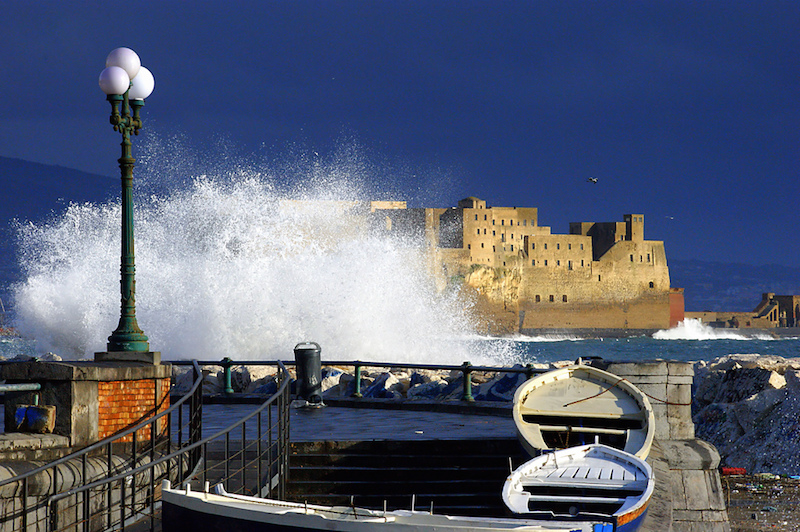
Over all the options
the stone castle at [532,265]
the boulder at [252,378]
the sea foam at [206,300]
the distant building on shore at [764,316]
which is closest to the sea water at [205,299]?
the sea foam at [206,300]

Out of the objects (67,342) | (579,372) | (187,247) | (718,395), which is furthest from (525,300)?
(579,372)

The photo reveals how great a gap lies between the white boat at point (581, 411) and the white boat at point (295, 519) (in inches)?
137

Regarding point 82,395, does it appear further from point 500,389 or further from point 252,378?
point 252,378

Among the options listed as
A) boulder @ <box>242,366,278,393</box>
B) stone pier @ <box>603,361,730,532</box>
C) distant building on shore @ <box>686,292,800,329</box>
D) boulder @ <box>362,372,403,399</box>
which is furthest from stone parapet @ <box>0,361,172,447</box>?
distant building on shore @ <box>686,292,800,329</box>

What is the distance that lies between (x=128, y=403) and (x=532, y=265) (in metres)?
97.6

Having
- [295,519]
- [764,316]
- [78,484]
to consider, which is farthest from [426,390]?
[764,316]

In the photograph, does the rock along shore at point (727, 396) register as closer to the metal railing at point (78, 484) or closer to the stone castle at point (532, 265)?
the metal railing at point (78, 484)

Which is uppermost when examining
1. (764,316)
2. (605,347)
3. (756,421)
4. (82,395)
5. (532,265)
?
(532,265)

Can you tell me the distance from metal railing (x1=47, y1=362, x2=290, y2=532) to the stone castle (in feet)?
→ 295

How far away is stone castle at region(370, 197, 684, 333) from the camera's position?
3964 inches

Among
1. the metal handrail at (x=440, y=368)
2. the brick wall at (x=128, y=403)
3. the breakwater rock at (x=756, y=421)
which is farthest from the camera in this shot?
the breakwater rock at (x=756, y=421)

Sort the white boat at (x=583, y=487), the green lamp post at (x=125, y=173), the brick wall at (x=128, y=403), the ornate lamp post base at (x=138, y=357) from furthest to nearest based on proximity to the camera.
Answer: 1. the green lamp post at (x=125, y=173)
2. the ornate lamp post base at (x=138, y=357)
3. the brick wall at (x=128, y=403)
4. the white boat at (x=583, y=487)

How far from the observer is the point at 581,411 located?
29.3 ft

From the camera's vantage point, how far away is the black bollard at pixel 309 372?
13344mm
